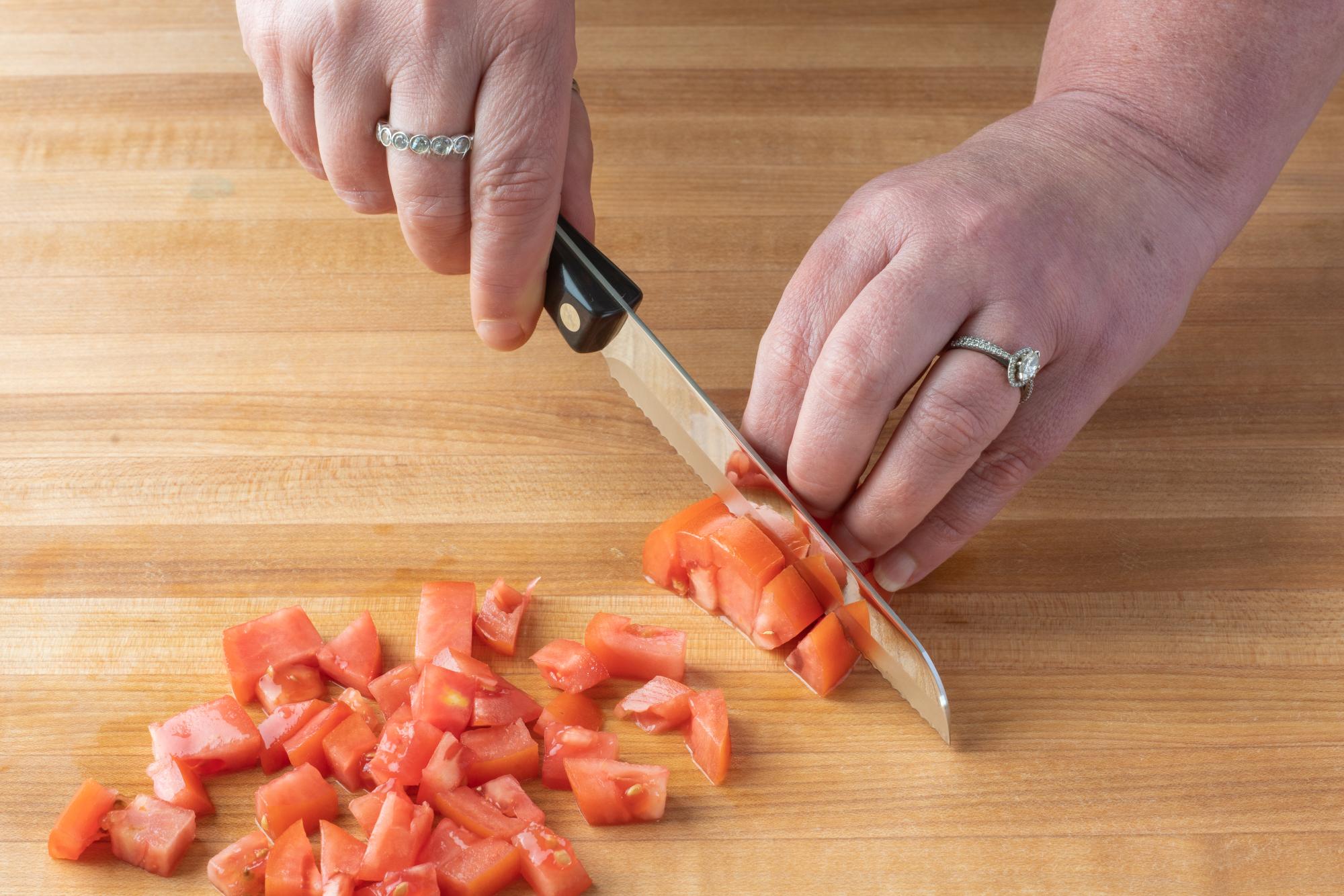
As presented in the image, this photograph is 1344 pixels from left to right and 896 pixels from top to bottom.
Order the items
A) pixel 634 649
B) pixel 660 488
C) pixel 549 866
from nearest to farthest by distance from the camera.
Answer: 1. pixel 549 866
2. pixel 634 649
3. pixel 660 488

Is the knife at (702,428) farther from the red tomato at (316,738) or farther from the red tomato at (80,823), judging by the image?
the red tomato at (80,823)

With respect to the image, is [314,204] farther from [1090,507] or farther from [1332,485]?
[1332,485]

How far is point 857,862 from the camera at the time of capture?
1480 millimetres

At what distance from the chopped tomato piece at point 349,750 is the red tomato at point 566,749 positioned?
0.77 ft

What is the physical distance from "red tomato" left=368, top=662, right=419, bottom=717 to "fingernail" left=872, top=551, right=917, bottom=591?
67 cm

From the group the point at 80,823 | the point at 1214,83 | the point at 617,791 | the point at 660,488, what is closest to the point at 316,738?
the point at 80,823

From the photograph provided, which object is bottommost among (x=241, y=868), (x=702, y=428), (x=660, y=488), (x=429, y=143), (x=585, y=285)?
(x=241, y=868)

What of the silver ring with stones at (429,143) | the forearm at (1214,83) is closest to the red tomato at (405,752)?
the silver ring with stones at (429,143)

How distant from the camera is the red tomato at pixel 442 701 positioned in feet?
5.18

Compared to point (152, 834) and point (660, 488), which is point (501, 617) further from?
point (152, 834)

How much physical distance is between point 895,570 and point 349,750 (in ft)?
2.54

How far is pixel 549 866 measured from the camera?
1438 mm

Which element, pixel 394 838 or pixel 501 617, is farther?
pixel 501 617

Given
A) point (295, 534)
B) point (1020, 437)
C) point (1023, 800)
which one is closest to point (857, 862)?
point (1023, 800)
